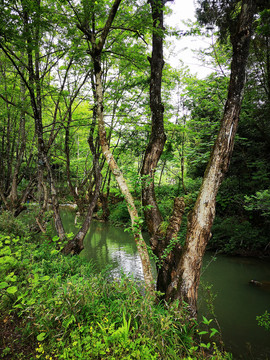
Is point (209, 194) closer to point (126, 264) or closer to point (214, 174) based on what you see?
point (214, 174)

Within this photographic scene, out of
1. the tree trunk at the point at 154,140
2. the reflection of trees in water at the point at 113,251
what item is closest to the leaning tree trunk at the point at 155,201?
the tree trunk at the point at 154,140

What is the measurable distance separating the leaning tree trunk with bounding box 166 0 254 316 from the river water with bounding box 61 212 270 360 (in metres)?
0.97

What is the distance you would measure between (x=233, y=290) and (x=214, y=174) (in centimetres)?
445

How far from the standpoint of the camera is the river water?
366 cm

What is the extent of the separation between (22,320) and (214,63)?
823 cm

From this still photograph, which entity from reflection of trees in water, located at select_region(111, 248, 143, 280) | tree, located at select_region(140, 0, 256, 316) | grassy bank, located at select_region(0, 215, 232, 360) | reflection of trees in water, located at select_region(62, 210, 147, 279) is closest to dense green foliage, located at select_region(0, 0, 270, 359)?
grassy bank, located at select_region(0, 215, 232, 360)

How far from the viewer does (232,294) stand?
17.7ft

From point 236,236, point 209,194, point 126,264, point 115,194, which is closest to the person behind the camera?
point 209,194

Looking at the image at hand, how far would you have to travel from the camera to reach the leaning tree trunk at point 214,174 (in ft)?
9.98

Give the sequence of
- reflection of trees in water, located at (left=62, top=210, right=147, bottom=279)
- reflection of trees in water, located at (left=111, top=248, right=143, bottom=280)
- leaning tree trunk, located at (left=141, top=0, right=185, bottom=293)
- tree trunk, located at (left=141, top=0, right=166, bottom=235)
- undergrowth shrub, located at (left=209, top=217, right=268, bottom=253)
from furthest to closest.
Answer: undergrowth shrub, located at (left=209, top=217, right=268, bottom=253)
reflection of trees in water, located at (left=62, top=210, right=147, bottom=279)
reflection of trees in water, located at (left=111, top=248, right=143, bottom=280)
tree trunk, located at (left=141, top=0, right=166, bottom=235)
leaning tree trunk, located at (left=141, top=0, right=185, bottom=293)

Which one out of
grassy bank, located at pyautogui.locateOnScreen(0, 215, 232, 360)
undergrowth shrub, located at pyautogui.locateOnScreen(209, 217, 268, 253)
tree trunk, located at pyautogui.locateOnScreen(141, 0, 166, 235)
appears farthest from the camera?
Result: undergrowth shrub, located at pyautogui.locateOnScreen(209, 217, 268, 253)

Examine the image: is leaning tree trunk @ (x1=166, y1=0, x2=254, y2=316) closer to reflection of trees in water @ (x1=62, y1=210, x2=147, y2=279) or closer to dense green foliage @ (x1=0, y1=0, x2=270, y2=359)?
dense green foliage @ (x1=0, y1=0, x2=270, y2=359)

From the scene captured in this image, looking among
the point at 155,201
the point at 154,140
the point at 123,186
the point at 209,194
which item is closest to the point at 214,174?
the point at 209,194

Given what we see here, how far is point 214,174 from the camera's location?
3.16 meters
